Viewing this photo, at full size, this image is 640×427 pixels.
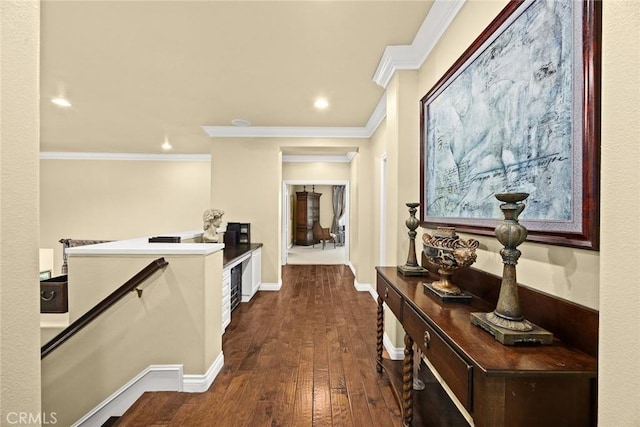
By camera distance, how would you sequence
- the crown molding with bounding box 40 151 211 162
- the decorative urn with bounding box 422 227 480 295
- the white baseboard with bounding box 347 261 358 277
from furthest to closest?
the crown molding with bounding box 40 151 211 162
the white baseboard with bounding box 347 261 358 277
the decorative urn with bounding box 422 227 480 295

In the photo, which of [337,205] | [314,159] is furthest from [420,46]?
[337,205]

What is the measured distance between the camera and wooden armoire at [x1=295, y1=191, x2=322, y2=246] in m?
9.43

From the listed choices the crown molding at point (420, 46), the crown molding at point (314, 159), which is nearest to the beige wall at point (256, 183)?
the crown molding at point (314, 159)

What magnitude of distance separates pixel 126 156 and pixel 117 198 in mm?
1065

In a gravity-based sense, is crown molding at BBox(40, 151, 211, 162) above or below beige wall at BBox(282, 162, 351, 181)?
above

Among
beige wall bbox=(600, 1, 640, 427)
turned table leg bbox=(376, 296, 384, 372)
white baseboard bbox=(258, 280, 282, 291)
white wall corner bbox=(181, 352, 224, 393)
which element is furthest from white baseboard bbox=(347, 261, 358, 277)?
beige wall bbox=(600, 1, 640, 427)

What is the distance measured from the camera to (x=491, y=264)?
1.46m

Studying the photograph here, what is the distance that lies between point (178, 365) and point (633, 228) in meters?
2.45

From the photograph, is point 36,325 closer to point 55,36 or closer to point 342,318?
point 55,36

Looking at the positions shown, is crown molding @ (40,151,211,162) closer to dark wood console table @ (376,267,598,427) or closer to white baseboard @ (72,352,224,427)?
white baseboard @ (72,352,224,427)

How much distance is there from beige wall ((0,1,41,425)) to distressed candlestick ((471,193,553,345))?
1.40 m

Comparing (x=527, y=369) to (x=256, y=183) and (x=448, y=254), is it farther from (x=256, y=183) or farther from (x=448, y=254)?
(x=256, y=183)

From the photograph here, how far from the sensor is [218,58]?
8.16ft

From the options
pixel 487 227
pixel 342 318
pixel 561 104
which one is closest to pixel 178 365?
pixel 342 318
